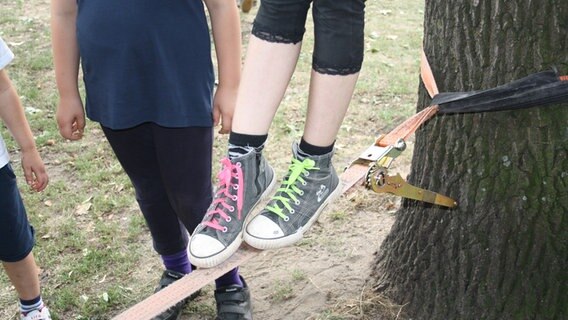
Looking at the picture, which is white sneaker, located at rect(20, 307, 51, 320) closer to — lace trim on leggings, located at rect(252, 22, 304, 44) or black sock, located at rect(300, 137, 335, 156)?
black sock, located at rect(300, 137, 335, 156)

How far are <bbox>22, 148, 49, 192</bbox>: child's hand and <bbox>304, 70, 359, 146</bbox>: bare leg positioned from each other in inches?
50.4

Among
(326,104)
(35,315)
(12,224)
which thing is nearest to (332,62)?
(326,104)

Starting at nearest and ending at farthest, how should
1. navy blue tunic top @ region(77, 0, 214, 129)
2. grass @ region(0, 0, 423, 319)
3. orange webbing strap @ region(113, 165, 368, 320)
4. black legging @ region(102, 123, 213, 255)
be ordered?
orange webbing strap @ region(113, 165, 368, 320)
navy blue tunic top @ region(77, 0, 214, 129)
black legging @ region(102, 123, 213, 255)
grass @ region(0, 0, 423, 319)

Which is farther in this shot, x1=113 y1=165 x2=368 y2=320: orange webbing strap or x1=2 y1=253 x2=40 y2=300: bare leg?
x1=2 y1=253 x2=40 y2=300: bare leg

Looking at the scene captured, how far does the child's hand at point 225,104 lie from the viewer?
100 inches

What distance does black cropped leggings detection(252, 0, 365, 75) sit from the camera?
1.97 m

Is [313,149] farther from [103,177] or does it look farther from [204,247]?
[103,177]

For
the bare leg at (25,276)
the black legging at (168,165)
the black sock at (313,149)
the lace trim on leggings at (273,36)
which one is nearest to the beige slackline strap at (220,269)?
the black sock at (313,149)

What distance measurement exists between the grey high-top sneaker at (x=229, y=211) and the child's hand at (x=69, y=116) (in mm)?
860

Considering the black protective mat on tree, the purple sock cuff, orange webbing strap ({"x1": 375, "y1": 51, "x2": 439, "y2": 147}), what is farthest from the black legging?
the black protective mat on tree

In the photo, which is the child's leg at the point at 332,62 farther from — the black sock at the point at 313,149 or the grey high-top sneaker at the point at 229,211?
the grey high-top sneaker at the point at 229,211

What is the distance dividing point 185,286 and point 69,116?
105 cm

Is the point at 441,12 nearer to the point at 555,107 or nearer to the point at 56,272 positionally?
the point at 555,107

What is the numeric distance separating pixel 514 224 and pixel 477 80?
1.64ft
